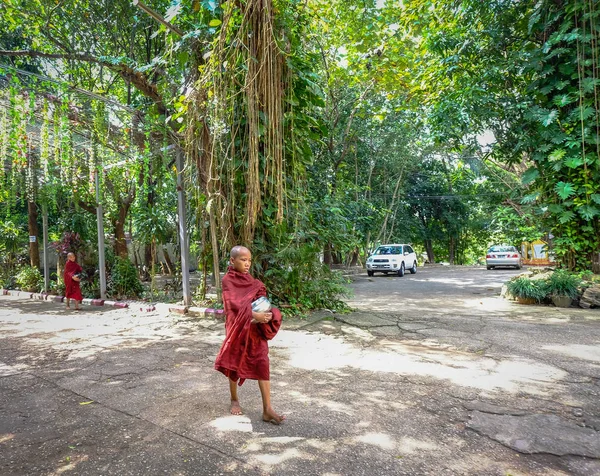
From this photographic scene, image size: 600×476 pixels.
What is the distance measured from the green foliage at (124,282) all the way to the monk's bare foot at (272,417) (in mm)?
9150

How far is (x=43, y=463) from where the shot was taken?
252 cm

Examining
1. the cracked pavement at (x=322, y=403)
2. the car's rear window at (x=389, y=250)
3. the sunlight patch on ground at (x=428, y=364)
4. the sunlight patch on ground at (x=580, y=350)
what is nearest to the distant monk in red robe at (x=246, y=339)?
the cracked pavement at (x=322, y=403)

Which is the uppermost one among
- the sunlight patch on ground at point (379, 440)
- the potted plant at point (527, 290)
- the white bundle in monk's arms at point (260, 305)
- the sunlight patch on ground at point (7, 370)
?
the white bundle in monk's arms at point (260, 305)

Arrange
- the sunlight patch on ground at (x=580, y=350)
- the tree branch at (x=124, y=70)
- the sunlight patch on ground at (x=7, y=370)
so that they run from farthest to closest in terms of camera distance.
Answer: the tree branch at (x=124, y=70) < the sunlight patch on ground at (x=580, y=350) < the sunlight patch on ground at (x=7, y=370)

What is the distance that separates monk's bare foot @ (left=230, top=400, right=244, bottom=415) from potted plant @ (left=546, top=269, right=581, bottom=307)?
7875 millimetres

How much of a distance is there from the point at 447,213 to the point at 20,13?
89.5 feet

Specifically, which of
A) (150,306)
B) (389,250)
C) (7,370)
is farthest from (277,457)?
A: (389,250)

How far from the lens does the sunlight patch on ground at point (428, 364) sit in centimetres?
386

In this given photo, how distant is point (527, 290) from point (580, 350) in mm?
4247

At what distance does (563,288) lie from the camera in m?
8.37

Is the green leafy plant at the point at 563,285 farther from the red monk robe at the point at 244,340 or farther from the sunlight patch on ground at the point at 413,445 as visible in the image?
the red monk robe at the point at 244,340

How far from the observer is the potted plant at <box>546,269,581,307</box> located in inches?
325

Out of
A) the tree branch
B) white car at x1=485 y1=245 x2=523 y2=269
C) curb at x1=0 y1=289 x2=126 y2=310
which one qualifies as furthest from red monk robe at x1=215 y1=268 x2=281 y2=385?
white car at x1=485 y1=245 x2=523 y2=269

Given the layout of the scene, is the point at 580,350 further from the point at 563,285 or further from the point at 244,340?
the point at 244,340
